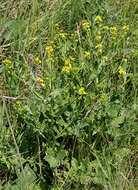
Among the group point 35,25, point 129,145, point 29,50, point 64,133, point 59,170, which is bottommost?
point 59,170

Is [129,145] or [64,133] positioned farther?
[129,145]

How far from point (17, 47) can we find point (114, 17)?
118 centimetres

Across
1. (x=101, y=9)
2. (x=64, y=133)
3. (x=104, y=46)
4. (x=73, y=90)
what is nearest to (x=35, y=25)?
(x=101, y=9)

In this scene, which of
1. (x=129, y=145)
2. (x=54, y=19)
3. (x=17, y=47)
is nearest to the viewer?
(x=129, y=145)

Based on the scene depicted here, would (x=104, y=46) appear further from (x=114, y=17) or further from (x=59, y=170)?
(x=59, y=170)

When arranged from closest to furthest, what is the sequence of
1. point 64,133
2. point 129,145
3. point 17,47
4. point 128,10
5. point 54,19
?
point 64,133 → point 129,145 → point 17,47 → point 54,19 → point 128,10

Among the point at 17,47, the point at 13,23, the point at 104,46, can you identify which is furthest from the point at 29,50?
the point at 104,46

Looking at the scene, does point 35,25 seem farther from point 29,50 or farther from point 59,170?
point 59,170

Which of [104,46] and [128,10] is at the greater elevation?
[128,10]

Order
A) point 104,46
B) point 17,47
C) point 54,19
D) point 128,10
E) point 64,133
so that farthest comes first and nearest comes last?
point 128,10
point 54,19
point 17,47
point 104,46
point 64,133

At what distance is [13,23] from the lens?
3330 millimetres

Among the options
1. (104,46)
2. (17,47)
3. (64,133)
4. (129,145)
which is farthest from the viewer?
(17,47)

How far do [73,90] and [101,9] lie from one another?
1399mm

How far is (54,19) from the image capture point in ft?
11.4
